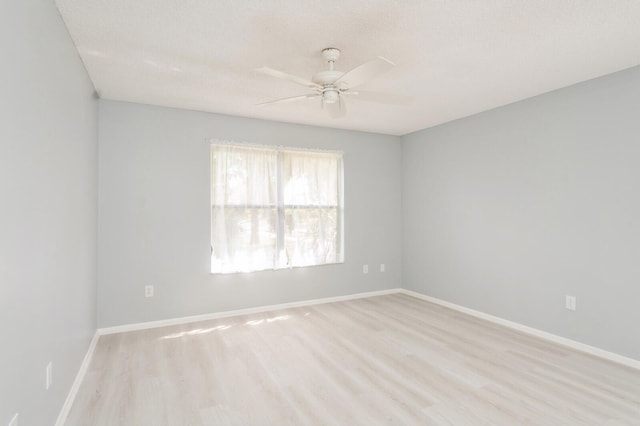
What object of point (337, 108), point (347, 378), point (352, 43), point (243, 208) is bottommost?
point (347, 378)

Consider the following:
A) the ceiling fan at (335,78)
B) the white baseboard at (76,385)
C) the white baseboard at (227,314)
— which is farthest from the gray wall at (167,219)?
the ceiling fan at (335,78)

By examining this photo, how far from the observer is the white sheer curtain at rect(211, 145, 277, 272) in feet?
13.7

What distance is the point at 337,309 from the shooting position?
4.52 m

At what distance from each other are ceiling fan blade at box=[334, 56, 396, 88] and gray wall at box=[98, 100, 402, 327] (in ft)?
7.40

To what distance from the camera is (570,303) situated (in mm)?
3301

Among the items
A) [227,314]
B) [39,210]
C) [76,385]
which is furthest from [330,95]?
[227,314]

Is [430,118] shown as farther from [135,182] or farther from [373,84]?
[135,182]

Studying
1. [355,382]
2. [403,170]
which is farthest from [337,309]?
[403,170]

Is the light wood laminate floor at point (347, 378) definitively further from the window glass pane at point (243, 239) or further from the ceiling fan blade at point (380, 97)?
the ceiling fan blade at point (380, 97)

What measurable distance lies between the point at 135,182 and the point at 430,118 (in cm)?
362

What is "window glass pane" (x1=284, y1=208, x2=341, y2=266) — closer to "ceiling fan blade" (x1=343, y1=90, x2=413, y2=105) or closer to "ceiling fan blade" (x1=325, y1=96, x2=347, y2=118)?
"ceiling fan blade" (x1=343, y1=90, x2=413, y2=105)

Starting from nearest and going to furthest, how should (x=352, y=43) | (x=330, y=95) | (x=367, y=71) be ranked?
(x=367, y=71) → (x=352, y=43) → (x=330, y=95)

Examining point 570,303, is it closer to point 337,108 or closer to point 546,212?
point 546,212

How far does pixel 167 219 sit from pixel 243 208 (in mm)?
875
